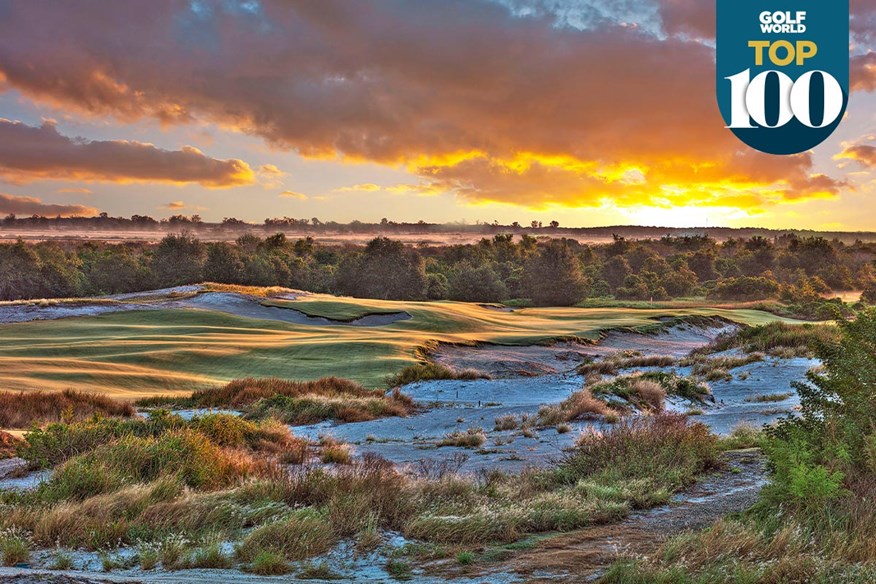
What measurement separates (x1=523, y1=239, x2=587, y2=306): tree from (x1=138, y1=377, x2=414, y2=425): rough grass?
6506cm

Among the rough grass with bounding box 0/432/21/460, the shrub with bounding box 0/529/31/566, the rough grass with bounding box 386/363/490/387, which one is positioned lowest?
the rough grass with bounding box 386/363/490/387

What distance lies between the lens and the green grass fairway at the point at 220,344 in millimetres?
30250

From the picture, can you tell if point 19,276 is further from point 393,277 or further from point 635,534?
point 635,534

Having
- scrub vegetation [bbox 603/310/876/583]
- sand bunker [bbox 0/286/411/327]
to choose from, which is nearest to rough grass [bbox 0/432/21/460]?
scrub vegetation [bbox 603/310/876/583]

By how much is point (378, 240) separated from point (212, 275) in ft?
82.7

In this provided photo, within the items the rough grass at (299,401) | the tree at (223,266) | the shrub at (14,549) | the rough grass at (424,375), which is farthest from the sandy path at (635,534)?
the tree at (223,266)

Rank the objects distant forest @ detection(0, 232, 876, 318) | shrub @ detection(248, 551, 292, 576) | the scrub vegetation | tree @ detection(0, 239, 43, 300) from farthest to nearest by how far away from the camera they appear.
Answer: distant forest @ detection(0, 232, 876, 318)
tree @ detection(0, 239, 43, 300)
shrub @ detection(248, 551, 292, 576)
the scrub vegetation

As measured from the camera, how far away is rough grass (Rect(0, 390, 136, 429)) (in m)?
19.2

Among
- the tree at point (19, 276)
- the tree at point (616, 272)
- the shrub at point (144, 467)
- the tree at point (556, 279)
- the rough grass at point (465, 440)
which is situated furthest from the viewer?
the tree at point (616, 272)

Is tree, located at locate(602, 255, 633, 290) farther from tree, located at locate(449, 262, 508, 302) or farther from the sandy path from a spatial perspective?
the sandy path

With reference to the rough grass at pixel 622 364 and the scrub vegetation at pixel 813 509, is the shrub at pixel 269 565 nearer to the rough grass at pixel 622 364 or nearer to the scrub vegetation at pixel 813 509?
the scrub vegetation at pixel 813 509

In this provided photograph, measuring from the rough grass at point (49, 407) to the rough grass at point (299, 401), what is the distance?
309cm

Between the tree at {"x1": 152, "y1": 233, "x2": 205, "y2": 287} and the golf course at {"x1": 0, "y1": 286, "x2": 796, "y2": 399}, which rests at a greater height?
the tree at {"x1": 152, "y1": 233, "x2": 205, "y2": 287}

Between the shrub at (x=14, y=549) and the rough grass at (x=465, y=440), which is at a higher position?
the shrub at (x=14, y=549)
